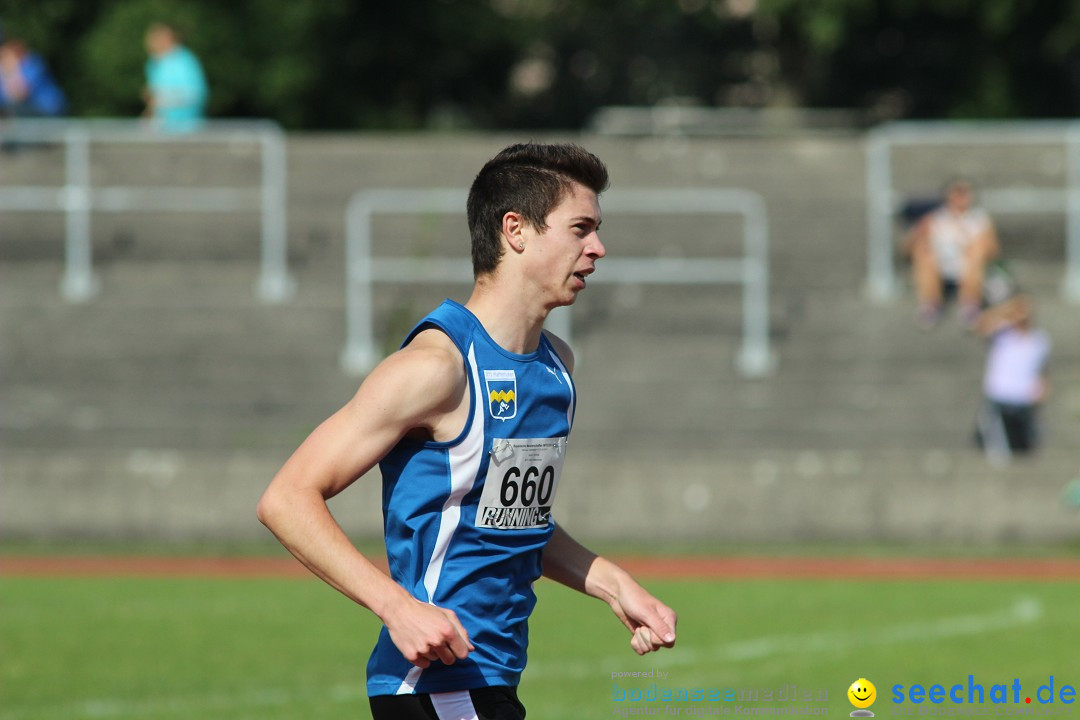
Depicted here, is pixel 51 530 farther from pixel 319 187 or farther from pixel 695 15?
pixel 695 15

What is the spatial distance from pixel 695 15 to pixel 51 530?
27.7m

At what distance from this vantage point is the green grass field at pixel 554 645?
8.52 m

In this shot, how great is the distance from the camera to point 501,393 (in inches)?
160

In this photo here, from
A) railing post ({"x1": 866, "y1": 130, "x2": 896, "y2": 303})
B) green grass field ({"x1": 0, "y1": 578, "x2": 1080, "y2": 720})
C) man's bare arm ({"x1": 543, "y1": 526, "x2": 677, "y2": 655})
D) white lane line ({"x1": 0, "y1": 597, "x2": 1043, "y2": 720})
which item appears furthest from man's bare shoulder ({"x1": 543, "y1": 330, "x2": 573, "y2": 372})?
railing post ({"x1": 866, "y1": 130, "x2": 896, "y2": 303})

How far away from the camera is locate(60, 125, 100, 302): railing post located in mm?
20812

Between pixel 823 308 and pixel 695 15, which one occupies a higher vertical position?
pixel 695 15

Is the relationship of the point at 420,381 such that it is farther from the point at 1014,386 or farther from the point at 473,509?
the point at 1014,386

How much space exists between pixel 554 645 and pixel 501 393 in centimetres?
642

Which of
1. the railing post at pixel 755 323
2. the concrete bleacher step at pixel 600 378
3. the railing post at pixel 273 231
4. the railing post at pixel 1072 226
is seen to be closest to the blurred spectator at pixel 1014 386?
the concrete bleacher step at pixel 600 378

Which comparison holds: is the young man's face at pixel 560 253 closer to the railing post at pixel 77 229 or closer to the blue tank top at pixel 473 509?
the blue tank top at pixel 473 509

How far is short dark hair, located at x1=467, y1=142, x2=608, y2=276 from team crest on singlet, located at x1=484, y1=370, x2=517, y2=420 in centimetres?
28

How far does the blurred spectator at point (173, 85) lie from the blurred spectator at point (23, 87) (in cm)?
137

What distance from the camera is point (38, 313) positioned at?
2036 centimetres

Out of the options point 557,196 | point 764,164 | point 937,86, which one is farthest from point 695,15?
point 557,196
